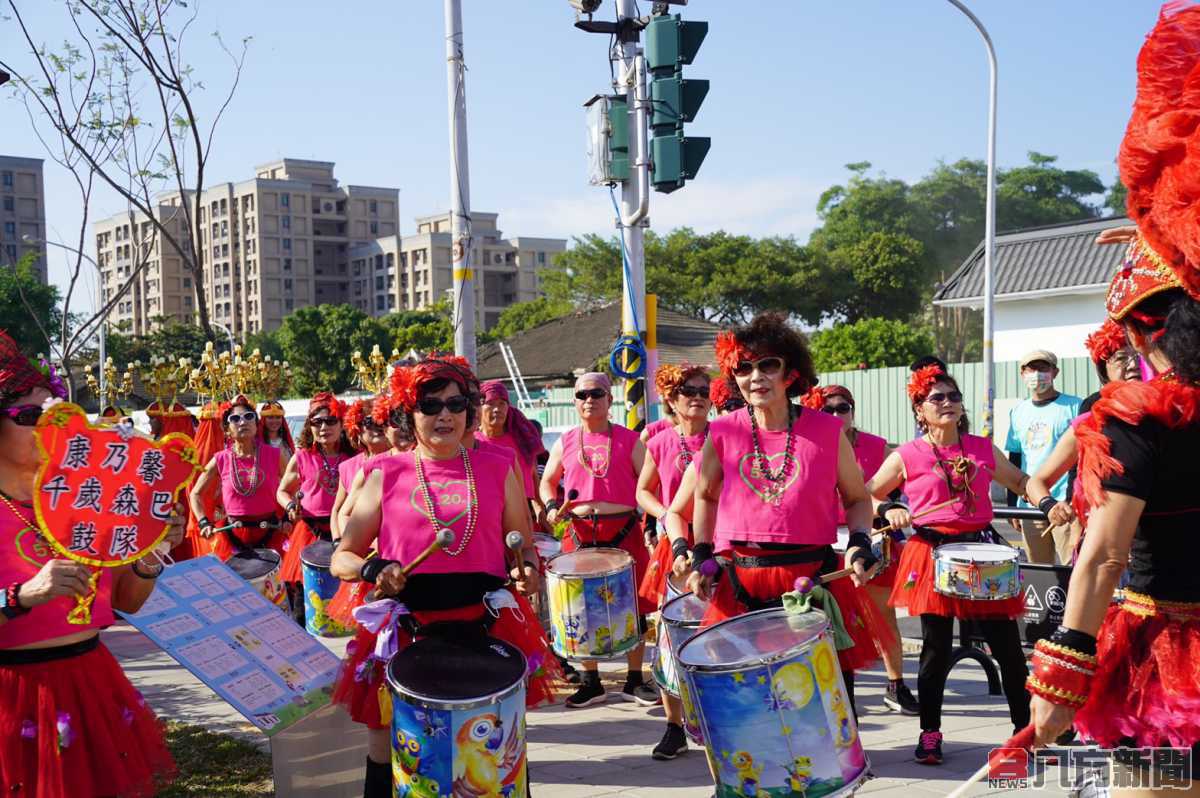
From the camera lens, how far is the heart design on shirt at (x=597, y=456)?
26.3 feet

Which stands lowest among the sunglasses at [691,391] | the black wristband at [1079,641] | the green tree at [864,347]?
the black wristband at [1079,641]

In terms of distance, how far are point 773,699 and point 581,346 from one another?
118 feet

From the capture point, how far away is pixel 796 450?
5.22 meters

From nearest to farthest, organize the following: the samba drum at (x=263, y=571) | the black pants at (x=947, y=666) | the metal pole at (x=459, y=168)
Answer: the black pants at (x=947, y=666) → the samba drum at (x=263, y=571) → the metal pole at (x=459, y=168)

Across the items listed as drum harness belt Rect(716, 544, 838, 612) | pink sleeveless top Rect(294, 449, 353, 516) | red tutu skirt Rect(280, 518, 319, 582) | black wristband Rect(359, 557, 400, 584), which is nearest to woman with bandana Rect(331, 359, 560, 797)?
black wristband Rect(359, 557, 400, 584)

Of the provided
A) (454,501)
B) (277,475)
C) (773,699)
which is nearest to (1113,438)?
(773,699)

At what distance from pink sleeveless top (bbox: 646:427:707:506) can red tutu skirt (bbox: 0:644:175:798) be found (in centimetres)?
415

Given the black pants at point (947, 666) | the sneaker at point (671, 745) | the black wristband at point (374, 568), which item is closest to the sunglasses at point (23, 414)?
the black wristband at point (374, 568)

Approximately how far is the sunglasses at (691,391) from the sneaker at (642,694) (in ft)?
6.29

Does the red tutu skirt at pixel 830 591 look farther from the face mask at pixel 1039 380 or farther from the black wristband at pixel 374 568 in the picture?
the face mask at pixel 1039 380

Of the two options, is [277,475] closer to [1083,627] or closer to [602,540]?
[602,540]

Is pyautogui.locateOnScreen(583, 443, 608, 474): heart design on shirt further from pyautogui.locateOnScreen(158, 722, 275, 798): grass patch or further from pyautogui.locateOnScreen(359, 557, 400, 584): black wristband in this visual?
pyautogui.locateOnScreen(359, 557, 400, 584): black wristband

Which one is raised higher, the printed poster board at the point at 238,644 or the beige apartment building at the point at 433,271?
the beige apartment building at the point at 433,271

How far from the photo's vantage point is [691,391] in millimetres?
7746
